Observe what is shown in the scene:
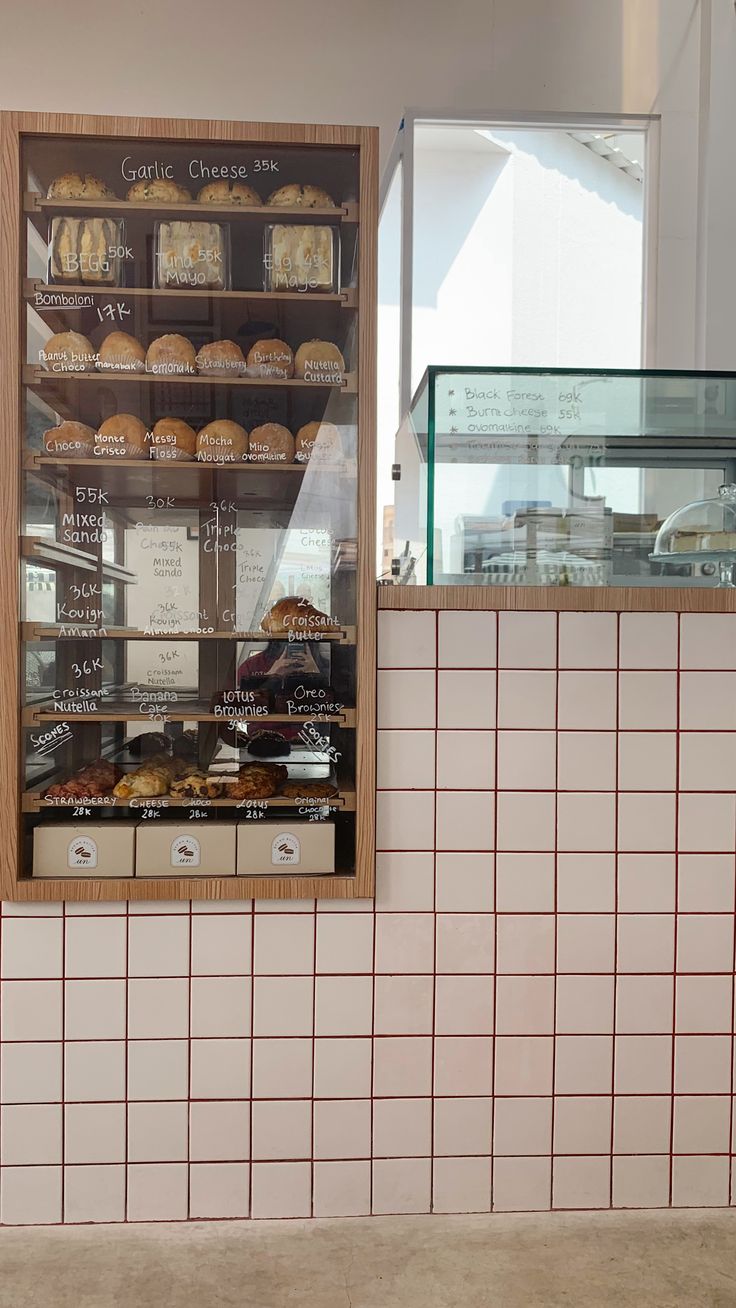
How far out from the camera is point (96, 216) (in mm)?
1914

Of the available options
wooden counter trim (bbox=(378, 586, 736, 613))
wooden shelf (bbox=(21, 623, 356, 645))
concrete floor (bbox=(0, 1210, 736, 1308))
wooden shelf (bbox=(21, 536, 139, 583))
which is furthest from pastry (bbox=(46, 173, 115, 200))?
concrete floor (bbox=(0, 1210, 736, 1308))

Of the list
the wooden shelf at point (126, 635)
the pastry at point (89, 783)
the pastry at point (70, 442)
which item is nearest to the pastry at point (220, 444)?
the pastry at point (70, 442)

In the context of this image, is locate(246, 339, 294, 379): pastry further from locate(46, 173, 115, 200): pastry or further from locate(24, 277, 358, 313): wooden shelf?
locate(46, 173, 115, 200): pastry

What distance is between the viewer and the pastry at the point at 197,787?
196cm

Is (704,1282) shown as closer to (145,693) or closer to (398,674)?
(398,674)

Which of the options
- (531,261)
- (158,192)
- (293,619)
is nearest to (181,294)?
(158,192)

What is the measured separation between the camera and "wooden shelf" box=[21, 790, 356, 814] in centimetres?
194

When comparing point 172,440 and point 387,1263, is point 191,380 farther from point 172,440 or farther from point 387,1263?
point 387,1263

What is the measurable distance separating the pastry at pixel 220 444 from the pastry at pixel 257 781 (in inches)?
25.3

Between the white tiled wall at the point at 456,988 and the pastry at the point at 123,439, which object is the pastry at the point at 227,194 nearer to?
the pastry at the point at 123,439

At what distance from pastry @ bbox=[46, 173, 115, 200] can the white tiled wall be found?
1.06m

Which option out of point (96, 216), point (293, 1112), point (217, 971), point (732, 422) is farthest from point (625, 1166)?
point (96, 216)

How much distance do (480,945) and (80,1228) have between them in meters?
1.03

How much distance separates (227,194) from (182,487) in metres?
0.61
